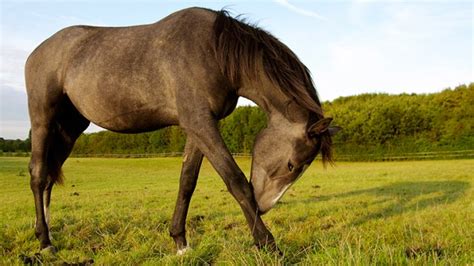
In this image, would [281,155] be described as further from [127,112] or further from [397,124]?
[397,124]

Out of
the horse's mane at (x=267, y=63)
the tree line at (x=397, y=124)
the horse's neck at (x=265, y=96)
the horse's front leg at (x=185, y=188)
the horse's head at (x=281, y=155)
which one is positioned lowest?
the tree line at (x=397, y=124)

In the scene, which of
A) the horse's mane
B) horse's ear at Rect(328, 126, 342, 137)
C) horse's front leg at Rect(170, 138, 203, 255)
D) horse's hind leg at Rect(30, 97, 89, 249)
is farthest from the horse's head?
horse's hind leg at Rect(30, 97, 89, 249)

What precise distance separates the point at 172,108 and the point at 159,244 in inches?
65.0

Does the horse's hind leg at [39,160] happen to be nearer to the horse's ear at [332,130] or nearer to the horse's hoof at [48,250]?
the horse's hoof at [48,250]

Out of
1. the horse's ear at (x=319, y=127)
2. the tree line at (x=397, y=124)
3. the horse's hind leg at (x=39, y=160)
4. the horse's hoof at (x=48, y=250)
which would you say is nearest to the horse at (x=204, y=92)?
the horse's ear at (x=319, y=127)

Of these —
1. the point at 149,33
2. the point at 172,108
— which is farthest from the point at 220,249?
the point at 149,33

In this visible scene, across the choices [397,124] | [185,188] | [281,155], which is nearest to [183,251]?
[185,188]

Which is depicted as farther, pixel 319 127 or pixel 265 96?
pixel 265 96

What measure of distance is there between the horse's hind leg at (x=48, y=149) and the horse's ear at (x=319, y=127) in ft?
11.0

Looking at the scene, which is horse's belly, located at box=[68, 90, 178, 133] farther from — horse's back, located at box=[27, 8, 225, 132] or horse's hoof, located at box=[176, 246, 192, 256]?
horse's hoof, located at box=[176, 246, 192, 256]

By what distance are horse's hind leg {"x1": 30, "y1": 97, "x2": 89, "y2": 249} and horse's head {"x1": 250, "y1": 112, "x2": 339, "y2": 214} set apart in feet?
9.17

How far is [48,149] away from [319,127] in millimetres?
3770

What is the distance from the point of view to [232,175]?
149 inches

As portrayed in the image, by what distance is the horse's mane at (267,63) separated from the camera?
394 cm
